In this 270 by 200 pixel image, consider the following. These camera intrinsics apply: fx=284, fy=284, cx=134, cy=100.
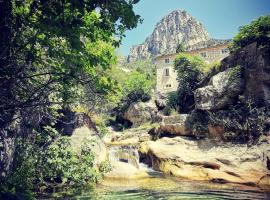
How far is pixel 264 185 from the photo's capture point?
17609mm

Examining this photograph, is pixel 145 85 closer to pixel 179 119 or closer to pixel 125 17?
pixel 179 119

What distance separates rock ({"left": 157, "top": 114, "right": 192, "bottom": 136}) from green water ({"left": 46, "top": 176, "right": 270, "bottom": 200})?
10.7 metres

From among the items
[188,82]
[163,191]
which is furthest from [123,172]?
[188,82]

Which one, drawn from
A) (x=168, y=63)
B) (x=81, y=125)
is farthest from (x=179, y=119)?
(x=168, y=63)

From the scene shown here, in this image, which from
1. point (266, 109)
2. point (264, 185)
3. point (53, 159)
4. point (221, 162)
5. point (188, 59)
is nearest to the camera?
point (53, 159)

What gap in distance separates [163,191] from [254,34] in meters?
20.2

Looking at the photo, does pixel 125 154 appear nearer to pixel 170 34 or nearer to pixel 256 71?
pixel 256 71

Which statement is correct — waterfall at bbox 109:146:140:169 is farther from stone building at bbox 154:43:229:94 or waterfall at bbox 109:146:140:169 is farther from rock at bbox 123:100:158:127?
stone building at bbox 154:43:229:94

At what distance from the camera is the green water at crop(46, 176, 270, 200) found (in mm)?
13875

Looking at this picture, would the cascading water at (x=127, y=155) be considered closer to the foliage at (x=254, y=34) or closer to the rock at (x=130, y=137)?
the rock at (x=130, y=137)

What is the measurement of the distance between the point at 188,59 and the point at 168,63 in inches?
792

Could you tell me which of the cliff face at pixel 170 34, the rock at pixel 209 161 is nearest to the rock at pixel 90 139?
the rock at pixel 209 161

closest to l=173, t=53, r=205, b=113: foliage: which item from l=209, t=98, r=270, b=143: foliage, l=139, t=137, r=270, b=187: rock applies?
l=209, t=98, r=270, b=143: foliage

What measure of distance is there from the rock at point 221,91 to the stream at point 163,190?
33.1 feet
